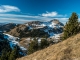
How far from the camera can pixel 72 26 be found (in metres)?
67.6

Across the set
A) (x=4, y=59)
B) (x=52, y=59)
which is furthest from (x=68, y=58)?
(x=4, y=59)

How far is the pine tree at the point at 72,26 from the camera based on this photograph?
67.8 m

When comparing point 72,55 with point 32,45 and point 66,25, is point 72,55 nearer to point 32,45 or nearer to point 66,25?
point 66,25

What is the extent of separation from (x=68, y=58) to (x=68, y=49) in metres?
2.92

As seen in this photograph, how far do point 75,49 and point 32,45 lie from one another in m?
70.1

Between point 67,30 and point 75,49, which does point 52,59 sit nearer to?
point 75,49

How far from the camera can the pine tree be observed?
67.8m

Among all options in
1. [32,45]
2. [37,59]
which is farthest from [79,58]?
[32,45]

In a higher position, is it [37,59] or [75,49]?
[75,49]

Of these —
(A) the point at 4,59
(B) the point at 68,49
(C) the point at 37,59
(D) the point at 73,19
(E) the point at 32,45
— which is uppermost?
(D) the point at 73,19

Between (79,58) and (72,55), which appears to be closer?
(79,58)

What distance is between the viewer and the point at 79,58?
20.4m

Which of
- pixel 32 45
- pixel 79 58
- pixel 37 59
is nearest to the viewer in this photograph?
pixel 79 58

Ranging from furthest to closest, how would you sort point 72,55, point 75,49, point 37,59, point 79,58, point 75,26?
point 75,26
point 37,59
point 75,49
point 72,55
point 79,58
